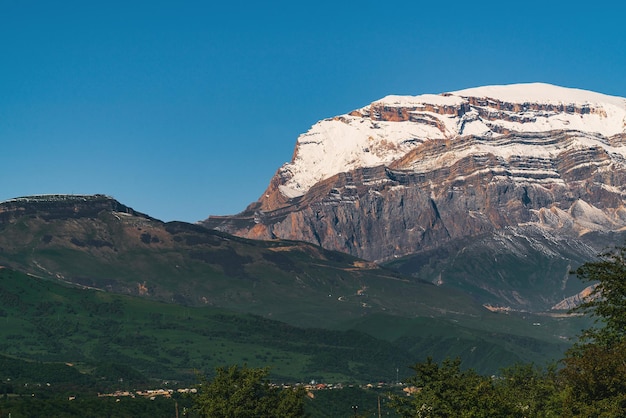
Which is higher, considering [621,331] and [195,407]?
[621,331]

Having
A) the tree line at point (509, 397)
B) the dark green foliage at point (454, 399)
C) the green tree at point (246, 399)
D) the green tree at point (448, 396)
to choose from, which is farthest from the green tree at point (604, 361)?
the green tree at point (246, 399)

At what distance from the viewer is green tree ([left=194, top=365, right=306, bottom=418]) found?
172 metres

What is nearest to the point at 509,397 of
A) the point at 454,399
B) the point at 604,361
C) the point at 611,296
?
the point at 454,399

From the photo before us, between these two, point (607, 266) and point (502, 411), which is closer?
point (502, 411)

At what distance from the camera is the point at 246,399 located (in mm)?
175875

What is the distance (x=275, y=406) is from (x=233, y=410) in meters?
5.87

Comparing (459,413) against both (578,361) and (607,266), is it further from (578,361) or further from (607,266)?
(607,266)

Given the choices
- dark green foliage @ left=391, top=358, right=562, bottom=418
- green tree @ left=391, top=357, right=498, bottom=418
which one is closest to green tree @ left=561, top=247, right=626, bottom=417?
dark green foliage @ left=391, top=358, right=562, bottom=418

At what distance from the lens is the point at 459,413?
14550 centimetres

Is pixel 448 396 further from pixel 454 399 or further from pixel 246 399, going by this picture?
pixel 246 399

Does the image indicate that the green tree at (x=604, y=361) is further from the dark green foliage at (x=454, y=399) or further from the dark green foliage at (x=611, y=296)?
the dark green foliage at (x=454, y=399)

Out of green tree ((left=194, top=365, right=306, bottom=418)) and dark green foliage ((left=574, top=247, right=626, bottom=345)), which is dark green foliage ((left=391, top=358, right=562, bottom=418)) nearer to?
dark green foliage ((left=574, top=247, right=626, bottom=345))

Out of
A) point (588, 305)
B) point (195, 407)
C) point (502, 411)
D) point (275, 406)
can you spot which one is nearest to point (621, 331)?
point (588, 305)

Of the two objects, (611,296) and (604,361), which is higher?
(611,296)
